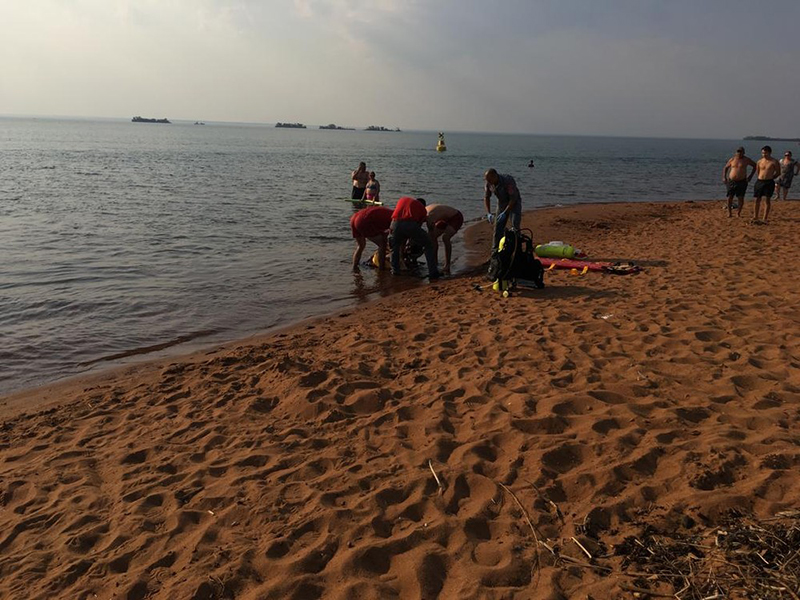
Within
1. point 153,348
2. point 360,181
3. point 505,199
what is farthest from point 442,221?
point 360,181

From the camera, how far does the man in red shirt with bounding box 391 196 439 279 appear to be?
9219 millimetres

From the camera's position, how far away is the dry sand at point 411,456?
115 inches

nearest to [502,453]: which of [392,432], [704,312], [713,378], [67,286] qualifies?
[392,432]

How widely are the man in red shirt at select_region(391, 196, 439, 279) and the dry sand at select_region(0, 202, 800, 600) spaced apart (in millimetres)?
2829

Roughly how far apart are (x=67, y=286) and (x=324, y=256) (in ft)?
16.5

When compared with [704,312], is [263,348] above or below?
below

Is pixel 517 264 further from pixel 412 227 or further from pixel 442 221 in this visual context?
pixel 442 221

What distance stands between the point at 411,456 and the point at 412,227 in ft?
19.3

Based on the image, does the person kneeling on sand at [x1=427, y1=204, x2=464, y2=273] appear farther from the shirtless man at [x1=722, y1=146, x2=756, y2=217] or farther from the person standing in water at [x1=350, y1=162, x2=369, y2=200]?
the person standing in water at [x1=350, y1=162, x2=369, y2=200]

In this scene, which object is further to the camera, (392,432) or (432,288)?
(432,288)

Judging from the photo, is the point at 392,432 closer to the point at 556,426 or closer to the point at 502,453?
the point at 502,453

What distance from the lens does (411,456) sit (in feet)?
12.9

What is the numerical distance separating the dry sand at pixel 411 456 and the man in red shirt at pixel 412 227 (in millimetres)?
2829

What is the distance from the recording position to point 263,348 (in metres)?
6.62
